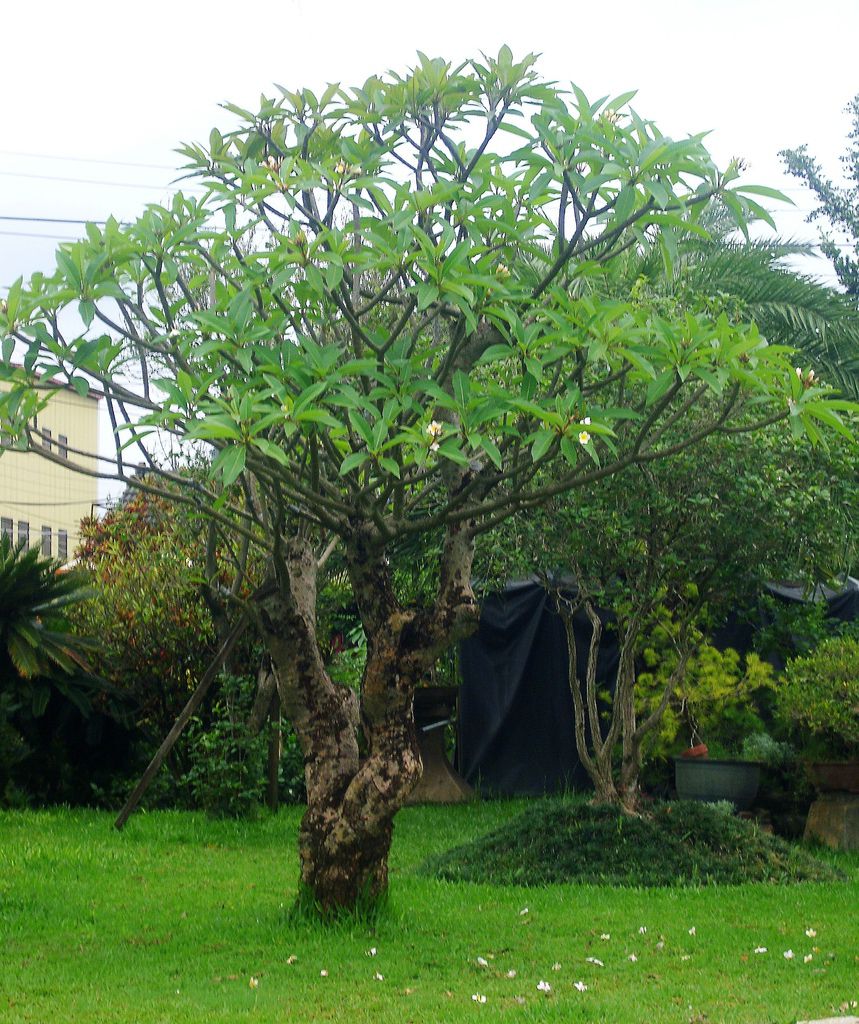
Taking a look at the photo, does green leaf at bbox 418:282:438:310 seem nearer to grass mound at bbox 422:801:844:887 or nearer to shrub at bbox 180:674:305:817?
grass mound at bbox 422:801:844:887

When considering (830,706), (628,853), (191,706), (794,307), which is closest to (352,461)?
(628,853)

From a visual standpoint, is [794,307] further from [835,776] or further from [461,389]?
[461,389]

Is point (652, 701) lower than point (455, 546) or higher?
lower

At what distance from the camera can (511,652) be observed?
39.8ft

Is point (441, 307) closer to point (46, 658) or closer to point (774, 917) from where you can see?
point (774, 917)

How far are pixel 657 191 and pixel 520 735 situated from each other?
828cm

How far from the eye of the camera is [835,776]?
8914 mm

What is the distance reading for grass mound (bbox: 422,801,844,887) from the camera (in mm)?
7273

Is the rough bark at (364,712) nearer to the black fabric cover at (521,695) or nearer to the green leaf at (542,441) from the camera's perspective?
the green leaf at (542,441)

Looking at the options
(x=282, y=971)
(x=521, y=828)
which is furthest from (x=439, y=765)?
(x=282, y=971)

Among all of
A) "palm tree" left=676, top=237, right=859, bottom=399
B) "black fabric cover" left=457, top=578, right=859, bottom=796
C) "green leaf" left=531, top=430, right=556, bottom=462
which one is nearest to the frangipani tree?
"green leaf" left=531, top=430, right=556, bottom=462

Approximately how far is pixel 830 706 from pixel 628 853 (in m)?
2.15

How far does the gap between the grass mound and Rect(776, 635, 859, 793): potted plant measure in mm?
1235

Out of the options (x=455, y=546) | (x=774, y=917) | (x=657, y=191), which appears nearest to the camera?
(x=657, y=191)
